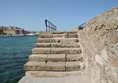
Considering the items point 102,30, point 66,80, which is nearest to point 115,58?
point 102,30

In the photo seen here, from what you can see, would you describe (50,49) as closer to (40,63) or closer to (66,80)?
(40,63)

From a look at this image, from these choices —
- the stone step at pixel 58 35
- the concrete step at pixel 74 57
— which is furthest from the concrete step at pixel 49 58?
the stone step at pixel 58 35

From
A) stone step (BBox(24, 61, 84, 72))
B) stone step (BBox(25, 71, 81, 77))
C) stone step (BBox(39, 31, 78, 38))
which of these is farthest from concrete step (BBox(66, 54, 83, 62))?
stone step (BBox(39, 31, 78, 38))

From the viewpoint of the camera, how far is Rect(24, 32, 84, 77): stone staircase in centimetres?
516

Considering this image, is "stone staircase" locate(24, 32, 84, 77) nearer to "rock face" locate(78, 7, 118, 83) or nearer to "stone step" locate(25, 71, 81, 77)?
"stone step" locate(25, 71, 81, 77)

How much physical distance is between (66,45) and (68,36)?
4.20 ft

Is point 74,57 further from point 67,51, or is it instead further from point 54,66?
point 54,66

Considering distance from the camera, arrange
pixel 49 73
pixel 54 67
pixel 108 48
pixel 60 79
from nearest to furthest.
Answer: pixel 108 48 → pixel 60 79 → pixel 49 73 → pixel 54 67

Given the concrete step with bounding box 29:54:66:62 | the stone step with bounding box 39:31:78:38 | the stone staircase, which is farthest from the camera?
the stone step with bounding box 39:31:78:38

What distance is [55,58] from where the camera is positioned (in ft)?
18.5

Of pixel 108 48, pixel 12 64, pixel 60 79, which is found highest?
pixel 108 48

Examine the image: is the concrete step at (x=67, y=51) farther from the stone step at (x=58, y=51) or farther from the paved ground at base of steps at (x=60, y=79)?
the paved ground at base of steps at (x=60, y=79)

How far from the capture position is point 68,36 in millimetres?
7770

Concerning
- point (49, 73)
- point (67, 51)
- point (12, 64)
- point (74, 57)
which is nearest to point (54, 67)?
point (49, 73)
